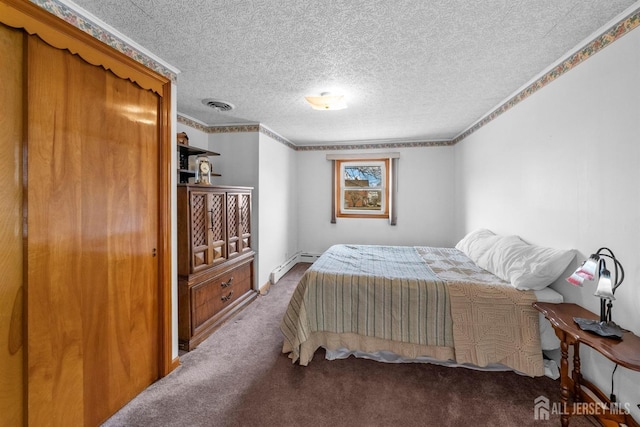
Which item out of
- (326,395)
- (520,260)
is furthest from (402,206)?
(326,395)

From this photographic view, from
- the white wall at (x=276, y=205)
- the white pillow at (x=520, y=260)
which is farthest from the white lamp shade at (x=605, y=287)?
the white wall at (x=276, y=205)

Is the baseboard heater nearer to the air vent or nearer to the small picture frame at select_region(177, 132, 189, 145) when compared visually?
the small picture frame at select_region(177, 132, 189, 145)

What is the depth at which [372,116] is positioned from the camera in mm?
3305

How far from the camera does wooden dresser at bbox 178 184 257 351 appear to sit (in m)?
2.35

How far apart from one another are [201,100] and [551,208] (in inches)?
134

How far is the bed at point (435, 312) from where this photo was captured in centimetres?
190

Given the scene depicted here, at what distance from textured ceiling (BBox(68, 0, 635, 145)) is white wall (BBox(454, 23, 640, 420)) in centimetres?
26

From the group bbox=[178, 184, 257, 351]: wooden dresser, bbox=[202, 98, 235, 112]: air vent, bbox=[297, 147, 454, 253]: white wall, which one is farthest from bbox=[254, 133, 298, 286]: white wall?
bbox=[202, 98, 235, 112]: air vent

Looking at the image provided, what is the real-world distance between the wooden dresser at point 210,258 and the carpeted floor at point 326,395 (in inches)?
13.1

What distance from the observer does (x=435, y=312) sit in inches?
80.5

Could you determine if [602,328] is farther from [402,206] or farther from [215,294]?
[402,206]

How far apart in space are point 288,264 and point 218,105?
2810mm

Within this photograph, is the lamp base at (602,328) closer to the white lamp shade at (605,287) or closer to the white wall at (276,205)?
the white lamp shade at (605,287)

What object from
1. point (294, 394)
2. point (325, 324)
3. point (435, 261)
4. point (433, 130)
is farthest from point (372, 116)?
point (294, 394)
